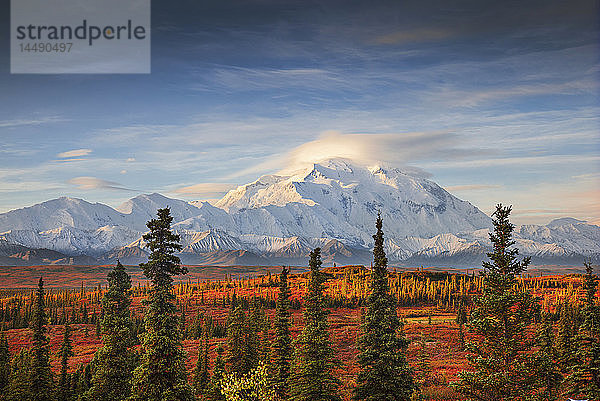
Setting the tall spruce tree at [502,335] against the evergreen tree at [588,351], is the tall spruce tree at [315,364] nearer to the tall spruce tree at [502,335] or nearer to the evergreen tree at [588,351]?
the tall spruce tree at [502,335]

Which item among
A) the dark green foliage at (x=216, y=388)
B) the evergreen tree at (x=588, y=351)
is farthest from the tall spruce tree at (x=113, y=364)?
the evergreen tree at (x=588, y=351)

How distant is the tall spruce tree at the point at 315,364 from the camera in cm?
3612

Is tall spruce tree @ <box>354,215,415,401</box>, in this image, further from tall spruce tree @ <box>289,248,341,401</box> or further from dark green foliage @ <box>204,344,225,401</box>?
dark green foliage @ <box>204,344,225,401</box>

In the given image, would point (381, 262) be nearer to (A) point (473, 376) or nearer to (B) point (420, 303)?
(A) point (473, 376)

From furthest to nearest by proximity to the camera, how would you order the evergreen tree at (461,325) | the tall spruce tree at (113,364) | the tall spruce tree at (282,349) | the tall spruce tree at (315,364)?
the evergreen tree at (461,325) < the tall spruce tree at (282,349) < the tall spruce tree at (113,364) < the tall spruce tree at (315,364)

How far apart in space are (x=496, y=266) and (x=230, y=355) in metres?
27.3

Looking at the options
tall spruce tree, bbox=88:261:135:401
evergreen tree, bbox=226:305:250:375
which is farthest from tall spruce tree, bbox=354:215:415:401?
tall spruce tree, bbox=88:261:135:401

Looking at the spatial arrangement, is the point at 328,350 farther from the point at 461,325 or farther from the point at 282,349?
the point at 461,325

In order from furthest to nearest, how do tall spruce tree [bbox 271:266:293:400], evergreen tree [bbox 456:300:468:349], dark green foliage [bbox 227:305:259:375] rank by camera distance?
evergreen tree [bbox 456:300:468:349] < dark green foliage [bbox 227:305:259:375] < tall spruce tree [bbox 271:266:293:400]

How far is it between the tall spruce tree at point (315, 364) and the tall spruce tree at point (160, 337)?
8.60 meters

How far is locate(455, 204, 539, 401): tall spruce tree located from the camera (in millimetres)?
26172

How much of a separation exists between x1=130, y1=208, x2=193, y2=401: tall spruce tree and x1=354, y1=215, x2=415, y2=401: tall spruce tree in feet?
43.4

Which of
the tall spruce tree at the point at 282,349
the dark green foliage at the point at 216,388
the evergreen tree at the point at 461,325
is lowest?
the evergreen tree at the point at 461,325

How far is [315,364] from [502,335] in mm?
14745
